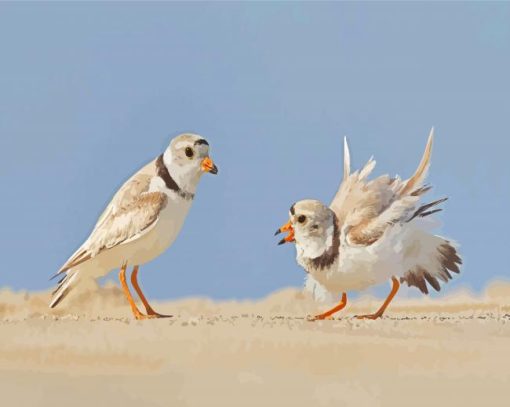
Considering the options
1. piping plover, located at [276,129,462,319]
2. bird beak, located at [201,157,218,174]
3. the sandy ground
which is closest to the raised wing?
piping plover, located at [276,129,462,319]

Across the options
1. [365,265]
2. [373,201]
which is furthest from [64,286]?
[373,201]

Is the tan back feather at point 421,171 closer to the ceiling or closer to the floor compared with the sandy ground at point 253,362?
closer to the ceiling

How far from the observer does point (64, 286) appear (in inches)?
298

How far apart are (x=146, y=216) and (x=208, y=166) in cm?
63

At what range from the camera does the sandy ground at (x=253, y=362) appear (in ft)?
16.3

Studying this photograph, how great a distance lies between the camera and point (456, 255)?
24.4 ft

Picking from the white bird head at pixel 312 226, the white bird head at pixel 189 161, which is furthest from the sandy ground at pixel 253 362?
the white bird head at pixel 189 161

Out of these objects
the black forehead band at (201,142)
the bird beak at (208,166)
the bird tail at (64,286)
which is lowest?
the bird tail at (64,286)

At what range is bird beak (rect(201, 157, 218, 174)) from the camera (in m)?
7.20

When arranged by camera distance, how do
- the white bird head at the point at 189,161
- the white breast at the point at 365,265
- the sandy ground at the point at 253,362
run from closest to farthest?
the sandy ground at the point at 253,362, the white breast at the point at 365,265, the white bird head at the point at 189,161

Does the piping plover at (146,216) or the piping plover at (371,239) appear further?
the piping plover at (146,216)

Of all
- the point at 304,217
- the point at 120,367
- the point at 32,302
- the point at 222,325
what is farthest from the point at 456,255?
the point at 32,302

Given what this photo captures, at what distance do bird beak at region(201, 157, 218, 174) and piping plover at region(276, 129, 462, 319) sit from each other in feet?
2.33

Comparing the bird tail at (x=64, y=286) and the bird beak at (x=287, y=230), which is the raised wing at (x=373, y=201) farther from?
the bird tail at (x=64, y=286)
